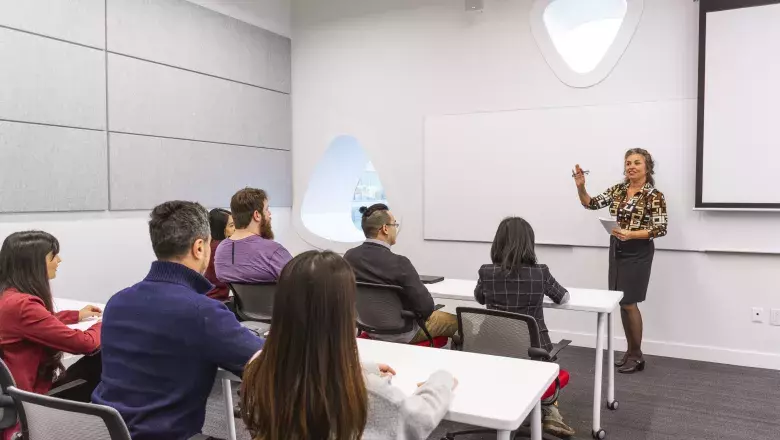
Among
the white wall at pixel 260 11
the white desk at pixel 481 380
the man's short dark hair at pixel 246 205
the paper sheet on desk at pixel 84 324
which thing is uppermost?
the white wall at pixel 260 11

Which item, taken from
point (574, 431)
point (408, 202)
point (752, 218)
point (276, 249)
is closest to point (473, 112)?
point (408, 202)

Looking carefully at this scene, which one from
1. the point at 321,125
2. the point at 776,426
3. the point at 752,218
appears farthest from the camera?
the point at 321,125

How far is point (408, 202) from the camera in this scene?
5535 millimetres

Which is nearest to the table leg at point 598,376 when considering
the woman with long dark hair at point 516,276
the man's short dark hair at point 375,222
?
the woman with long dark hair at point 516,276

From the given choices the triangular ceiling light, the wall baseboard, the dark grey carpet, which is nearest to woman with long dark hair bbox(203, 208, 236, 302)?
the dark grey carpet

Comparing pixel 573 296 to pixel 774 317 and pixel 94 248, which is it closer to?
pixel 774 317

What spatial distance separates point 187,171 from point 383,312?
9.20 ft

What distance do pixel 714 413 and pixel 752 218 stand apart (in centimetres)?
154

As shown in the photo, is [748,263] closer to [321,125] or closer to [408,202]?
[408,202]

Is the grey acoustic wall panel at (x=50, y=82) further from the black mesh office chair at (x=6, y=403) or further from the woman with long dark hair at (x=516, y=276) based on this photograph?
the woman with long dark hair at (x=516, y=276)

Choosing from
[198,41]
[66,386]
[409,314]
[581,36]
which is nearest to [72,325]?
[66,386]

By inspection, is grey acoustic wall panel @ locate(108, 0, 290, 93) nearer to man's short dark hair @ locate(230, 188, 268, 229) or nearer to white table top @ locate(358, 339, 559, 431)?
man's short dark hair @ locate(230, 188, 268, 229)

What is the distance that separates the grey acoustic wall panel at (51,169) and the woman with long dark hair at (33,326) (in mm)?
1881

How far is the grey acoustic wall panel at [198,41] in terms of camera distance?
447cm
